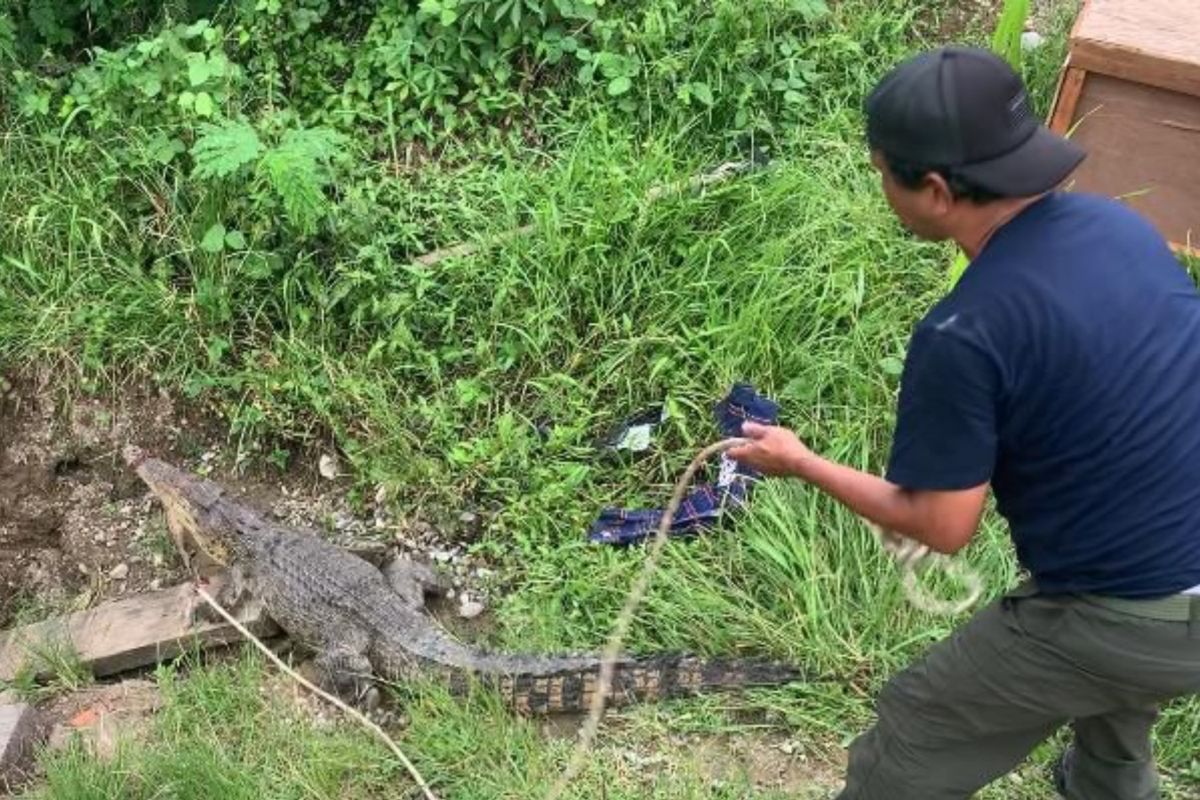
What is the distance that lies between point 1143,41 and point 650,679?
8.01ft

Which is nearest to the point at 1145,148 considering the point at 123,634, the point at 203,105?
the point at 203,105

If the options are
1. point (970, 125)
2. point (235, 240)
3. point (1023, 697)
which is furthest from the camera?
point (235, 240)

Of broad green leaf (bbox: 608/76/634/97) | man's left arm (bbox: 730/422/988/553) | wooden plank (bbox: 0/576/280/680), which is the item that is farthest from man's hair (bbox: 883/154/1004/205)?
wooden plank (bbox: 0/576/280/680)

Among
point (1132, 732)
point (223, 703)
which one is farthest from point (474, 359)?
point (1132, 732)

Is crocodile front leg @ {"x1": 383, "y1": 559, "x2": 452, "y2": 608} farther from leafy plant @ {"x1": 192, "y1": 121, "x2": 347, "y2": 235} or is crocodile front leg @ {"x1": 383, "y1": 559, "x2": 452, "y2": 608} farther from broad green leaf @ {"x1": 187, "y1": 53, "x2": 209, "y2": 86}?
broad green leaf @ {"x1": 187, "y1": 53, "x2": 209, "y2": 86}

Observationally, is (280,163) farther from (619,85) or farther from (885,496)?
(885,496)

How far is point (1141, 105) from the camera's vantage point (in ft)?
12.2

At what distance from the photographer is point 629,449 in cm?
397

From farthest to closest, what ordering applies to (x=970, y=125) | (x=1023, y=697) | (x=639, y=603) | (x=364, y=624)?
(x=364, y=624)
(x=639, y=603)
(x=1023, y=697)
(x=970, y=125)

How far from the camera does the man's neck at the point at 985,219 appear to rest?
1.92 m

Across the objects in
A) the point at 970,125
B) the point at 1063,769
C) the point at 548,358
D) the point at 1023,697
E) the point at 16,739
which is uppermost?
the point at 970,125

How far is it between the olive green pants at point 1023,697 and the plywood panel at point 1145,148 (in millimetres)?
2027

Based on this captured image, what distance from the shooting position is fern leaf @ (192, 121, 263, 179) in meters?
4.21

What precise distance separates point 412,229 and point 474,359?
23.5 inches
